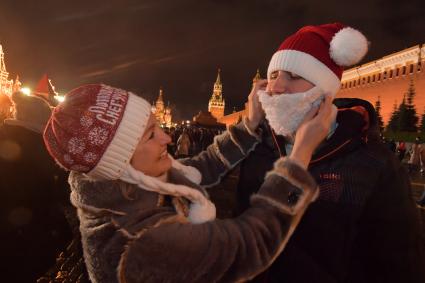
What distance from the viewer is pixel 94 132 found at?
57.6 inches

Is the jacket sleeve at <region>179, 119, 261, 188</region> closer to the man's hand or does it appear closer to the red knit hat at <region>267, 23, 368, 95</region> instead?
the man's hand

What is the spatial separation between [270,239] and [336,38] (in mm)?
1158

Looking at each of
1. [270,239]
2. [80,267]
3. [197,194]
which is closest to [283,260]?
[270,239]

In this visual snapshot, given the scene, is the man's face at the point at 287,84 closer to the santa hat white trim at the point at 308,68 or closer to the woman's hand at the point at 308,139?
the santa hat white trim at the point at 308,68

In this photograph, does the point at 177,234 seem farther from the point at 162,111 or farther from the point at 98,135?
the point at 162,111

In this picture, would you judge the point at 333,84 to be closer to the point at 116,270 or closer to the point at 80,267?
the point at 116,270

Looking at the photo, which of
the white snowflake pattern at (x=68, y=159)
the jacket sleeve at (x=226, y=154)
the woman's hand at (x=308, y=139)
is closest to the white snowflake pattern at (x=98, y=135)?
the white snowflake pattern at (x=68, y=159)

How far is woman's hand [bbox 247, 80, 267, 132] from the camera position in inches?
86.6

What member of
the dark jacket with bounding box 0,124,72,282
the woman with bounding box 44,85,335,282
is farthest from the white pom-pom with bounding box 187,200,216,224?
the dark jacket with bounding box 0,124,72,282

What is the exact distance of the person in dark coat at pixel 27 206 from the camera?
2326 mm

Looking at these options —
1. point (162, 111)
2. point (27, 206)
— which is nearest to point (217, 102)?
point (162, 111)

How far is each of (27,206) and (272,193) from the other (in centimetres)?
186

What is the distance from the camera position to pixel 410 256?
1549 millimetres

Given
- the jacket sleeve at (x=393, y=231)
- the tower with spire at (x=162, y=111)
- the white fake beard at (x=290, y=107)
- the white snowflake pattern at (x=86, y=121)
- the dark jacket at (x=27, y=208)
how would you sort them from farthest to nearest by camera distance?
the tower with spire at (x=162, y=111) < the dark jacket at (x=27, y=208) < the white fake beard at (x=290, y=107) < the jacket sleeve at (x=393, y=231) < the white snowflake pattern at (x=86, y=121)
